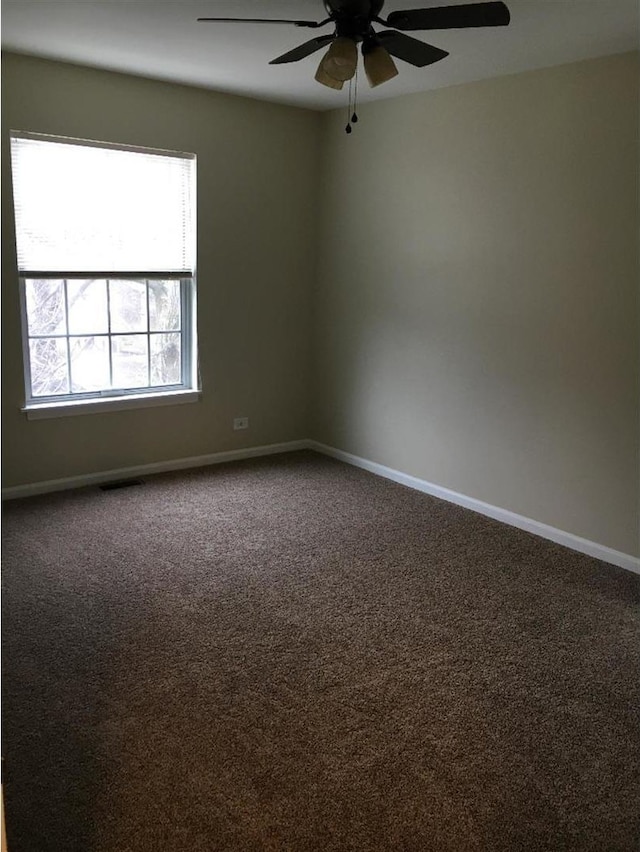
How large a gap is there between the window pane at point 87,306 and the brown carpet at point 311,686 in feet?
3.73

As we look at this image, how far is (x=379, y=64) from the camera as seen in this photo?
2.68 meters

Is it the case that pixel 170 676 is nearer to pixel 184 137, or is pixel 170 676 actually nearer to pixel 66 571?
pixel 66 571

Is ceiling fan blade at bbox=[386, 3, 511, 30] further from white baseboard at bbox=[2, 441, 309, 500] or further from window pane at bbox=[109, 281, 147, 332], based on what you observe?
white baseboard at bbox=[2, 441, 309, 500]

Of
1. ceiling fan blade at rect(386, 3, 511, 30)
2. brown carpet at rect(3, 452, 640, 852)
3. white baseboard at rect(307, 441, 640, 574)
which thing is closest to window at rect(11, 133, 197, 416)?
brown carpet at rect(3, 452, 640, 852)

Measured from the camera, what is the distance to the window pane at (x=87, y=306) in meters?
4.30

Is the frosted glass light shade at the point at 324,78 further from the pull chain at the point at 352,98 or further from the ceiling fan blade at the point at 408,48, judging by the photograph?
the pull chain at the point at 352,98

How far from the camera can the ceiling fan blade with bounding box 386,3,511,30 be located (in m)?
2.29

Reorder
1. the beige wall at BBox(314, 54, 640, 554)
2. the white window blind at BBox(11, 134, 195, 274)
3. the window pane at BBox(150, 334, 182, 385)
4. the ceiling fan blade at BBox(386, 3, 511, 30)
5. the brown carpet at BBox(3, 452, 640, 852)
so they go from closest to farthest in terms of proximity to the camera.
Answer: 1. the brown carpet at BBox(3, 452, 640, 852)
2. the ceiling fan blade at BBox(386, 3, 511, 30)
3. the beige wall at BBox(314, 54, 640, 554)
4. the white window blind at BBox(11, 134, 195, 274)
5. the window pane at BBox(150, 334, 182, 385)

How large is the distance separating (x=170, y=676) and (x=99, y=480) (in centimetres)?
227

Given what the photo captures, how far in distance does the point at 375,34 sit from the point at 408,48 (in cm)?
14

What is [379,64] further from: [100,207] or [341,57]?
[100,207]

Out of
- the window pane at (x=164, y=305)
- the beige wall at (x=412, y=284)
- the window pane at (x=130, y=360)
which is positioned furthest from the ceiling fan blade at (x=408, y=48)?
the window pane at (x=130, y=360)

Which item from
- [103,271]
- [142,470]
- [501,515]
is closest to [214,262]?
[103,271]

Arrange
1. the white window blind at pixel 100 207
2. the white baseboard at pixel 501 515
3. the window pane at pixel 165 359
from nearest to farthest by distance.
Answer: the white baseboard at pixel 501 515 < the white window blind at pixel 100 207 < the window pane at pixel 165 359
